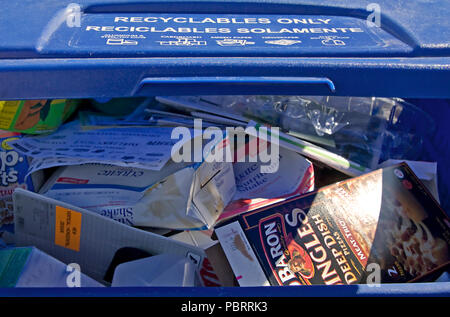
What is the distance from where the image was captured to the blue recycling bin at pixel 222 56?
2.11ft

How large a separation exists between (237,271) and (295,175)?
29 centimetres

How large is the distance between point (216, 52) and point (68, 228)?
0.42 m

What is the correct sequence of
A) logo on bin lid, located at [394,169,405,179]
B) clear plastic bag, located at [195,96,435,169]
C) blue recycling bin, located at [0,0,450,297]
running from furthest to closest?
clear plastic bag, located at [195,96,435,169] < logo on bin lid, located at [394,169,405,179] < blue recycling bin, located at [0,0,450,297]

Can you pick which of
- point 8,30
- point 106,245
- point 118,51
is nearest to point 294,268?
point 106,245

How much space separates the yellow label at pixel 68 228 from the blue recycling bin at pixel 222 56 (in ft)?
0.60

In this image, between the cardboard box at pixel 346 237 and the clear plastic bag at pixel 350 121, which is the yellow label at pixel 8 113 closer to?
the clear plastic bag at pixel 350 121

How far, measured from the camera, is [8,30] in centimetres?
73

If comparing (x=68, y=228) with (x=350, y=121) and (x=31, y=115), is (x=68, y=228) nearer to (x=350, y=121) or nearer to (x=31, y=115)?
(x=31, y=115)

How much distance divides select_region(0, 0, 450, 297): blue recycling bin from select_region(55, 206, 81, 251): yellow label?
183mm

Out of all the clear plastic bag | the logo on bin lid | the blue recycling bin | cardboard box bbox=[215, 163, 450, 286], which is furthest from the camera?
the clear plastic bag

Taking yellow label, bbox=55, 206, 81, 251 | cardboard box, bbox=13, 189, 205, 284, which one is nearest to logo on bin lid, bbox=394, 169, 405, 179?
cardboard box, bbox=13, 189, 205, 284

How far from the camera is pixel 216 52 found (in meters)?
0.69

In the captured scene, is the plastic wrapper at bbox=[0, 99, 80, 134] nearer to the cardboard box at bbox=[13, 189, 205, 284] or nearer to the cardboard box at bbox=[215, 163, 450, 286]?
the cardboard box at bbox=[13, 189, 205, 284]

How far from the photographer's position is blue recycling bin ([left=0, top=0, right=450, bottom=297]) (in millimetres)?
643
